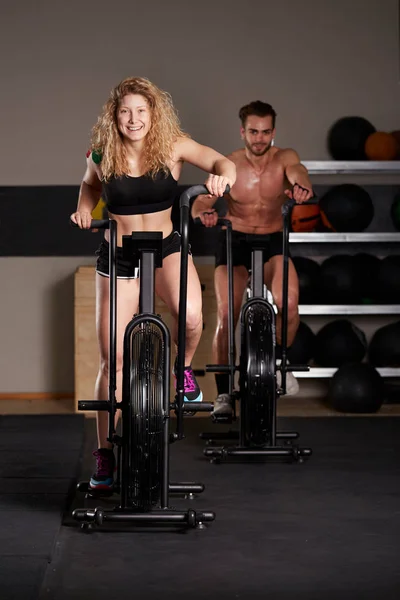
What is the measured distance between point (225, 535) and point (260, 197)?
2.64 metres

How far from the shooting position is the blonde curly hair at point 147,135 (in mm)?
3785

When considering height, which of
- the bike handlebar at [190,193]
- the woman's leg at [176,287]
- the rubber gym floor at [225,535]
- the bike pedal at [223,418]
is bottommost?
the rubber gym floor at [225,535]

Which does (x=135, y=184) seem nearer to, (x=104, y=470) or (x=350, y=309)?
(x=104, y=470)

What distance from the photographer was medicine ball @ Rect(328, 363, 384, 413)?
609 cm

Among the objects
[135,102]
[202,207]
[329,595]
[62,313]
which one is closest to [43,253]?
[62,313]

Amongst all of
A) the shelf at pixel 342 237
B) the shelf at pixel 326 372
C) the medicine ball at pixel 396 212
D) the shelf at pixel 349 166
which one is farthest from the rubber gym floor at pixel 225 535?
the shelf at pixel 349 166

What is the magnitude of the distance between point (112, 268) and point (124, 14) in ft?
11.9

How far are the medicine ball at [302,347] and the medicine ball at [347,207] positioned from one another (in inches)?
28.9

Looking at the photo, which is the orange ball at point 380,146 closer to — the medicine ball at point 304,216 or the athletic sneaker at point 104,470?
the medicine ball at point 304,216

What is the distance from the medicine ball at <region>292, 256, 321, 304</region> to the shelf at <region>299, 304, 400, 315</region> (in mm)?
55

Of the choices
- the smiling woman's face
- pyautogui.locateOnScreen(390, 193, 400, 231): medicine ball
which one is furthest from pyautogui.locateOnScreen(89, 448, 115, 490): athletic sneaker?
pyautogui.locateOnScreen(390, 193, 400, 231): medicine ball

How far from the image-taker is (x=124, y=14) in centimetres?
675

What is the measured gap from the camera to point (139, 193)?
3867mm

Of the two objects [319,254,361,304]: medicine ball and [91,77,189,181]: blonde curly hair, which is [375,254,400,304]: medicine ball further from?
[91,77,189,181]: blonde curly hair
